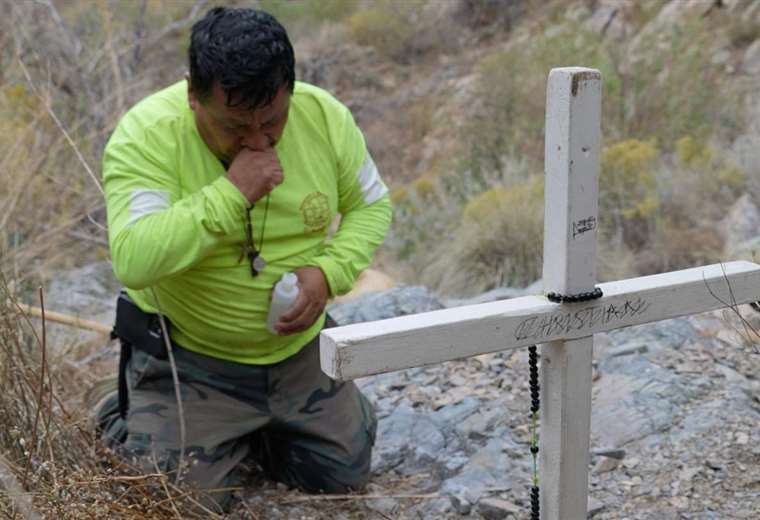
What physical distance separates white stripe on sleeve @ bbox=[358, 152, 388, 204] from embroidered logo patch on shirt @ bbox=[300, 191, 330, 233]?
0.56 feet

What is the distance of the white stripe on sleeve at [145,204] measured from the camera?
2494mm

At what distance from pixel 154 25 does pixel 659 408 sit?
8.48 metres

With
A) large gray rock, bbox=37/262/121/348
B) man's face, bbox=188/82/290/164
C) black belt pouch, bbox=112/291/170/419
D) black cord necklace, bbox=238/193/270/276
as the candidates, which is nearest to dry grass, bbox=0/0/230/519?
large gray rock, bbox=37/262/121/348

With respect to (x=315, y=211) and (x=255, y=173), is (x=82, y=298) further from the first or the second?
(x=255, y=173)

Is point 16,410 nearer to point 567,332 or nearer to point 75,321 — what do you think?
point 567,332

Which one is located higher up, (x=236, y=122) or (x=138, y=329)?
(x=236, y=122)

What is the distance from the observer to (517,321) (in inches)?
73.6

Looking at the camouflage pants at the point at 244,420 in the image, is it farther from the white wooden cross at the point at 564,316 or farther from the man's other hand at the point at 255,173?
the white wooden cross at the point at 564,316

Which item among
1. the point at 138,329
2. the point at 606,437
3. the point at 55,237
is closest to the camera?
the point at 138,329

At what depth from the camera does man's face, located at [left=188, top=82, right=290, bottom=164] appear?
2445 mm

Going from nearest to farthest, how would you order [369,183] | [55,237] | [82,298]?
[369,183], [55,237], [82,298]

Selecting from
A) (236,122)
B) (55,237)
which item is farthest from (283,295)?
(55,237)

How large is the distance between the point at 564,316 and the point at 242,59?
1.00m

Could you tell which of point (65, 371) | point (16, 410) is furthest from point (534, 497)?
point (65, 371)
